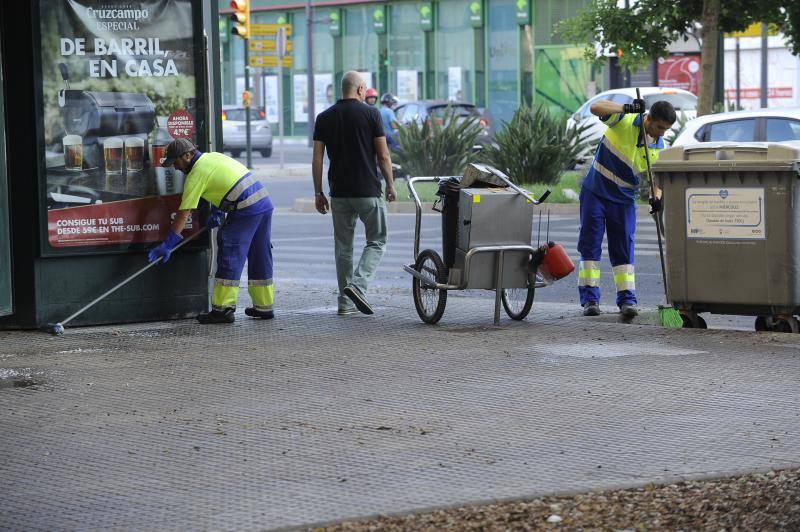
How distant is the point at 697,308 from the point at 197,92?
12.5ft

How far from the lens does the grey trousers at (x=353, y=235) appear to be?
10625mm

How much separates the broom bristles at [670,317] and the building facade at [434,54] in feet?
115

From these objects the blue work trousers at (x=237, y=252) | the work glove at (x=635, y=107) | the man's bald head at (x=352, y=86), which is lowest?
the blue work trousers at (x=237, y=252)

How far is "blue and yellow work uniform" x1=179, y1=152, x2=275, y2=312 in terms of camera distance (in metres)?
9.98

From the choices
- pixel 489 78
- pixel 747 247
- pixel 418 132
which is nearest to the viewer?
pixel 747 247

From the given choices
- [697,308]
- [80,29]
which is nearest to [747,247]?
[697,308]

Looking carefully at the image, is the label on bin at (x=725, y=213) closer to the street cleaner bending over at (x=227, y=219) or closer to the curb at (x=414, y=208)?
the street cleaner bending over at (x=227, y=219)

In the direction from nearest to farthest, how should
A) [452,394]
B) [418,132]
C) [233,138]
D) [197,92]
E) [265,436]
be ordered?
[265,436] → [452,394] → [197,92] → [418,132] → [233,138]

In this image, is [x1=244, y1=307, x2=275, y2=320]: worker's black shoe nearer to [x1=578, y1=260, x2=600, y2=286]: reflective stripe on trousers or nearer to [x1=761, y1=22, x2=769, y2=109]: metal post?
[x1=578, y1=260, x2=600, y2=286]: reflective stripe on trousers

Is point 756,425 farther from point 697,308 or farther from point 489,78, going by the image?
point 489,78

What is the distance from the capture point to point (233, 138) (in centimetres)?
4200

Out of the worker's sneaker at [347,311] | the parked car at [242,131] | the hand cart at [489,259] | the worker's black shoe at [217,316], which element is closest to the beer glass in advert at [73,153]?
the worker's black shoe at [217,316]

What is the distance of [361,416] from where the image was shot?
689cm

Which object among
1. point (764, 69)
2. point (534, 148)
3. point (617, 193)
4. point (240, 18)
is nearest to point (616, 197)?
point (617, 193)
